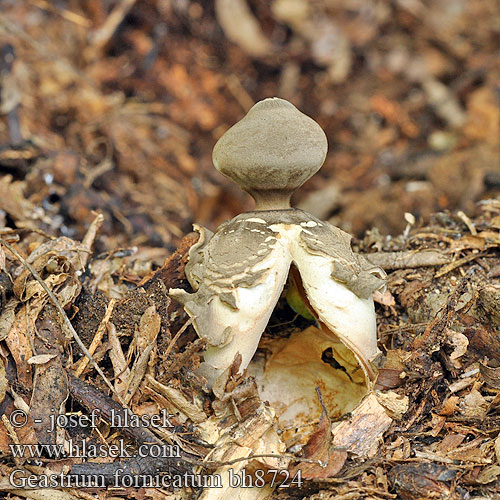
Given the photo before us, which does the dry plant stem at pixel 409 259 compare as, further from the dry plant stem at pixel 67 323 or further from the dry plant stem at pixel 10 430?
the dry plant stem at pixel 10 430

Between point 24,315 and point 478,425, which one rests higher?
point 24,315

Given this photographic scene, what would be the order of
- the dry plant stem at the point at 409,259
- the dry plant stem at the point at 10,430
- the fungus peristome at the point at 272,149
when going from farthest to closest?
the dry plant stem at the point at 409,259, the fungus peristome at the point at 272,149, the dry plant stem at the point at 10,430

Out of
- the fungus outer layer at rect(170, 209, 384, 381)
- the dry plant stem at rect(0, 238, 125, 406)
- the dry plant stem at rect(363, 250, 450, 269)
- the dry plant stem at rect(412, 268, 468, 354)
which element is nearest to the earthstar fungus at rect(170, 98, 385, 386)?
the fungus outer layer at rect(170, 209, 384, 381)

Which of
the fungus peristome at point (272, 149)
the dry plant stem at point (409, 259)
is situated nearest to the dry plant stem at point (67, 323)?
the fungus peristome at point (272, 149)

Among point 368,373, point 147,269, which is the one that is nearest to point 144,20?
point 147,269

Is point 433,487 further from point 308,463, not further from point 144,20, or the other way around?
point 144,20

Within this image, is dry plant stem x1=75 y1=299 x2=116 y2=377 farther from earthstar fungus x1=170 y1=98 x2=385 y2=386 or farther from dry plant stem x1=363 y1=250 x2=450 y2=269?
dry plant stem x1=363 y1=250 x2=450 y2=269
